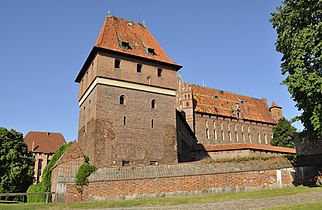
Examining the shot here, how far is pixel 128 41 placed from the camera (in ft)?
101

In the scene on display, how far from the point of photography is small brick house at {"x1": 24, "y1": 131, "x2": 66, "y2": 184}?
186ft

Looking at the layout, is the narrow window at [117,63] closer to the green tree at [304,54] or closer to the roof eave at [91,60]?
the roof eave at [91,60]

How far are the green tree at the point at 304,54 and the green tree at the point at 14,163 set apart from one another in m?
33.2

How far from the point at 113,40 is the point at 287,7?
15836mm

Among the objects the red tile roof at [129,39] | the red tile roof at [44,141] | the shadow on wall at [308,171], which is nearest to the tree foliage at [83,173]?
the red tile roof at [129,39]

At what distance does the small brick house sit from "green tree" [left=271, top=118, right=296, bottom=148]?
37757mm

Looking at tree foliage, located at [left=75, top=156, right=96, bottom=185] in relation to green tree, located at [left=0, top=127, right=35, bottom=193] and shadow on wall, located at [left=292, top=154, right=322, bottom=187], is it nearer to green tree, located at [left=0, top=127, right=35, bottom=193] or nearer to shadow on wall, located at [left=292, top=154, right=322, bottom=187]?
shadow on wall, located at [left=292, top=154, right=322, bottom=187]

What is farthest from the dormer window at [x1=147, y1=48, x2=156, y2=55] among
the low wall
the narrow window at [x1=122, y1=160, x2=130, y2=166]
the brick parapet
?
the low wall

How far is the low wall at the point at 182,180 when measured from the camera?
838 inches

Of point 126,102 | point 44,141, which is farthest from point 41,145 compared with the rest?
point 126,102

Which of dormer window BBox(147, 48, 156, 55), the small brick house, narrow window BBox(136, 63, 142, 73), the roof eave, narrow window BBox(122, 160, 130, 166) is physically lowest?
narrow window BBox(122, 160, 130, 166)

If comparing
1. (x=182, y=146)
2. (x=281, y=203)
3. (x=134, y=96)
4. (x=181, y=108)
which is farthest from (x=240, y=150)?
(x=281, y=203)

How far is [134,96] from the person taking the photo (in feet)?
93.4

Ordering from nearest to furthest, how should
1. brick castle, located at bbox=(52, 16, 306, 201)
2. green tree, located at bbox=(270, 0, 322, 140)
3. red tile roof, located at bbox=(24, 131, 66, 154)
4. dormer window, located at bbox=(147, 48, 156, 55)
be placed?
1. green tree, located at bbox=(270, 0, 322, 140)
2. brick castle, located at bbox=(52, 16, 306, 201)
3. dormer window, located at bbox=(147, 48, 156, 55)
4. red tile roof, located at bbox=(24, 131, 66, 154)
